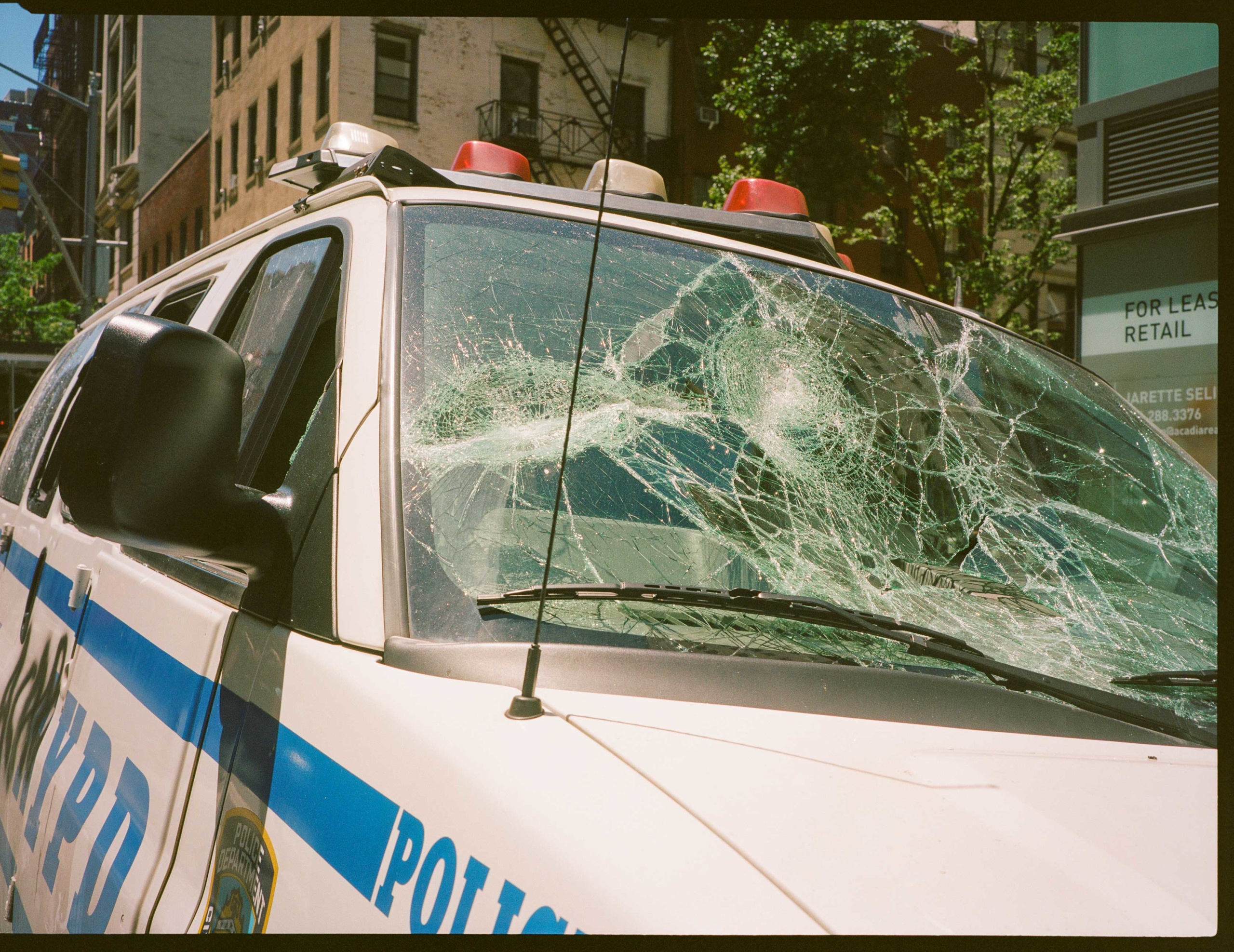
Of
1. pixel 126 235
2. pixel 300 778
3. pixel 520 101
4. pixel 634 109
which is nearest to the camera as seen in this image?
pixel 300 778

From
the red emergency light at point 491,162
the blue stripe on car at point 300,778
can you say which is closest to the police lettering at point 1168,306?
the red emergency light at point 491,162


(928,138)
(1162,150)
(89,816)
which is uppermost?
(928,138)

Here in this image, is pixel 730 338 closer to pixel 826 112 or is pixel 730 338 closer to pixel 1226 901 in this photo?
pixel 1226 901

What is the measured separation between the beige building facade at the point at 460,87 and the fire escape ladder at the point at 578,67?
3 centimetres

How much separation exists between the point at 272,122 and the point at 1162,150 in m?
18.8

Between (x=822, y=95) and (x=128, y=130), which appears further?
(x=128, y=130)

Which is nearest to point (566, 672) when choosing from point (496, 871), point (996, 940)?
point (496, 871)

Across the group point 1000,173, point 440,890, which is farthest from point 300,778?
point 1000,173

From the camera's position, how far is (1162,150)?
772cm

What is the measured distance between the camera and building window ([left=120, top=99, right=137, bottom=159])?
33781 mm

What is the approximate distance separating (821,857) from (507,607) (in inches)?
22.7

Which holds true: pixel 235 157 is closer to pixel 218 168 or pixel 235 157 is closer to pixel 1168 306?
pixel 218 168

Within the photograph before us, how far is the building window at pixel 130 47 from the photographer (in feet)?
98.5

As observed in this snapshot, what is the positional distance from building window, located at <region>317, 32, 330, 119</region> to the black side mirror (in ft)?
64.6
